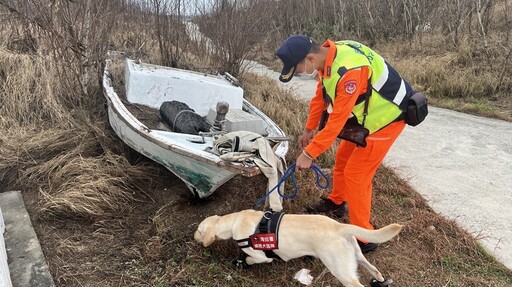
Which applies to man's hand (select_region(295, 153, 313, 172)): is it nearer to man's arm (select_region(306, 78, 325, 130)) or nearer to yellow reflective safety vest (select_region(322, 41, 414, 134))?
yellow reflective safety vest (select_region(322, 41, 414, 134))

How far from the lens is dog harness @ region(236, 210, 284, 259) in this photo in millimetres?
2811

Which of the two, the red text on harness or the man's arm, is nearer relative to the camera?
the red text on harness

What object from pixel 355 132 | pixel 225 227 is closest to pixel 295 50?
pixel 355 132

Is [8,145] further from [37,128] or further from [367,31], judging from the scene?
[367,31]

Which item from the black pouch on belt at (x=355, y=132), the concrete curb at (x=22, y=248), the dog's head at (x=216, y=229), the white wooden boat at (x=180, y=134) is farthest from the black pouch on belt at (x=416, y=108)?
the concrete curb at (x=22, y=248)

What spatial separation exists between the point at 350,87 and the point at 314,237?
3.44 feet

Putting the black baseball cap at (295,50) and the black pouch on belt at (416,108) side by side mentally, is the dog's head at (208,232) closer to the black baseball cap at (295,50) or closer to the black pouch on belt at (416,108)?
the black baseball cap at (295,50)

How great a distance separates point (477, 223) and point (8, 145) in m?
5.41

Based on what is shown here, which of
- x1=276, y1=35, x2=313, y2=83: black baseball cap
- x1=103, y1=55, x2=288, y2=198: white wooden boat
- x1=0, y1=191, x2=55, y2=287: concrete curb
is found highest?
x1=276, y1=35, x2=313, y2=83: black baseball cap

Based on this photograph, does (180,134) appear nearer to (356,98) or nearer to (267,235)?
(267,235)

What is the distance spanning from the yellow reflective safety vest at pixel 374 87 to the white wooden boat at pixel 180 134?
944mm

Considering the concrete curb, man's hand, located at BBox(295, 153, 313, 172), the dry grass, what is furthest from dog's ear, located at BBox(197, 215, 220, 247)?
the concrete curb

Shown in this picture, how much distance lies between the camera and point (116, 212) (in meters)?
3.99

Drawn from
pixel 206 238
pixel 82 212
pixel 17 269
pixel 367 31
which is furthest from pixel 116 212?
pixel 367 31
